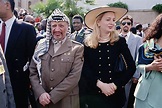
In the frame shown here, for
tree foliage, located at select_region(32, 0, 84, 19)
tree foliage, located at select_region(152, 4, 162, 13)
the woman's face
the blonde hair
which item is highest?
the woman's face

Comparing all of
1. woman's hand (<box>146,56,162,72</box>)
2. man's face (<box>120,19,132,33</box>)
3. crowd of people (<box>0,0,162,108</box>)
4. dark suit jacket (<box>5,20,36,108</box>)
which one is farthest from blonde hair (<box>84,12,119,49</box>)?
man's face (<box>120,19,132,33</box>)

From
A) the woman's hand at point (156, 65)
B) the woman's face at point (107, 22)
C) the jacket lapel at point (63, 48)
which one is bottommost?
the woman's hand at point (156, 65)

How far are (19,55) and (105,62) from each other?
1.16m

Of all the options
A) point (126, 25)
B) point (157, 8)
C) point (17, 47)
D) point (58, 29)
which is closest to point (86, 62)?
point (58, 29)

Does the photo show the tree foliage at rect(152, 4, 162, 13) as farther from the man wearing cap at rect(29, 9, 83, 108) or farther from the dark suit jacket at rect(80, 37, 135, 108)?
the man wearing cap at rect(29, 9, 83, 108)

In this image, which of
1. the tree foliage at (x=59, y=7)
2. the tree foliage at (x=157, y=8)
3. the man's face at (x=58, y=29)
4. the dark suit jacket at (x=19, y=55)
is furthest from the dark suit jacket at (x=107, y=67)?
the tree foliage at (x=157, y=8)

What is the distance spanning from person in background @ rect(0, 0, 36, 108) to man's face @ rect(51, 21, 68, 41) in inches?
17.9

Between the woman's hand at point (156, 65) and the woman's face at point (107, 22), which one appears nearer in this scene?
the woman's hand at point (156, 65)

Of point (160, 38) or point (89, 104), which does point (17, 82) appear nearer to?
point (89, 104)

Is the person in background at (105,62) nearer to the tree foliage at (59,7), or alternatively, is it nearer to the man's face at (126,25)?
the man's face at (126,25)

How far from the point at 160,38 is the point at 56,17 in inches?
51.5

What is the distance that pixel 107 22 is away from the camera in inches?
131

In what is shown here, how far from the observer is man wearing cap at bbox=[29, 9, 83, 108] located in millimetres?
3205

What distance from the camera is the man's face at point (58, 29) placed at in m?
3.33
